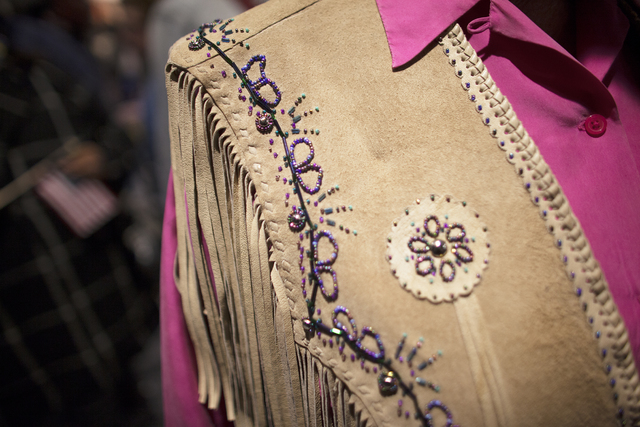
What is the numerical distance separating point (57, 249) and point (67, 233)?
6 centimetres

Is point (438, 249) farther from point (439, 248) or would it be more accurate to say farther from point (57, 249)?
point (57, 249)

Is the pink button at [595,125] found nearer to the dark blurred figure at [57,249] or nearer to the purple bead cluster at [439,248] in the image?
the purple bead cluster at [439,248]

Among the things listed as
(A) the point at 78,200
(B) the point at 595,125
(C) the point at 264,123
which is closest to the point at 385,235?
(C) the point at 264,123

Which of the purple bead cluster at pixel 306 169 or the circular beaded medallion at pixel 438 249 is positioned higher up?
the purple bead cluster at pixel 306 169

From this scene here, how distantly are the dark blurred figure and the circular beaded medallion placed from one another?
1.33 m

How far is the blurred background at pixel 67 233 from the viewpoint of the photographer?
3.97 ft

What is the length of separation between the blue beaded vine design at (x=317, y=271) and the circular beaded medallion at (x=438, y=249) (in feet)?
0.22

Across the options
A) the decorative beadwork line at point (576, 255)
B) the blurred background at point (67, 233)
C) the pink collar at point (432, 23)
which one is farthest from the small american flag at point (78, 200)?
the decorative beadwork line at point (576, 255)

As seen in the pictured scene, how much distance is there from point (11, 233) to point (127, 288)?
48cm

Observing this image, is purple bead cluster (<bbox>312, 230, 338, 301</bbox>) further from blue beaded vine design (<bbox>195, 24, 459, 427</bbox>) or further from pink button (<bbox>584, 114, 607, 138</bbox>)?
pink button (<bbox>584, 114, 607, 138</bbox>)

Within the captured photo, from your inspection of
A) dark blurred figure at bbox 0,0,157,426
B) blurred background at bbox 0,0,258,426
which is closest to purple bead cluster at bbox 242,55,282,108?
blurred background at bbox 0,0,258,426

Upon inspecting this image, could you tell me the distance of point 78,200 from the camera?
134 cm

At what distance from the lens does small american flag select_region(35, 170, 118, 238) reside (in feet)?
4.19

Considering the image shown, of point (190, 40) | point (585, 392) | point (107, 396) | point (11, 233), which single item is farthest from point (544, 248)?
point (107, 396)
